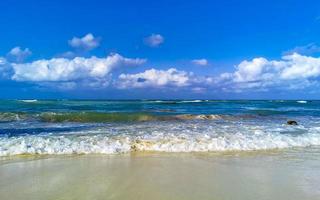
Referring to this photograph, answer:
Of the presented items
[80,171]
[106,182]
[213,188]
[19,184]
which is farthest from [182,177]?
[19,184]

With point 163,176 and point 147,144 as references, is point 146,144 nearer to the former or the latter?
point 147,144

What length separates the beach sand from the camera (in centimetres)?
498

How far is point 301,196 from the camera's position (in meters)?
4.89

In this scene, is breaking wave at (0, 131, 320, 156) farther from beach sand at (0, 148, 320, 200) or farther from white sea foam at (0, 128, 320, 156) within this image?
beach sand at (0, 148, 320, 200)

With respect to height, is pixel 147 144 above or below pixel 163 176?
above

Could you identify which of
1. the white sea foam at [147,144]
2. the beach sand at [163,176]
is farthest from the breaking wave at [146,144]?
the beach sand at [163,176]

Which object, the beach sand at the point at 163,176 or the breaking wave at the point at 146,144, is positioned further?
the breaking wave at the point at 146,144

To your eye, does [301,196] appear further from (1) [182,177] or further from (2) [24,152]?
(2) [24,152]

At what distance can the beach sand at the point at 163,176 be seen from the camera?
4980 mm

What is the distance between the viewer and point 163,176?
6.04 m

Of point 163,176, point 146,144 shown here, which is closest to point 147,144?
point 146,144

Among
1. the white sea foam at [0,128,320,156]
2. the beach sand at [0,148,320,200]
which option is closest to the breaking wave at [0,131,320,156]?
the white sea foam at [0,128,320,156]

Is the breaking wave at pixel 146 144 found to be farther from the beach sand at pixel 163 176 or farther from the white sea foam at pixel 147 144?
the beach sand at pixel 163 176

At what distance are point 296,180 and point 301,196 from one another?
0.92 m
